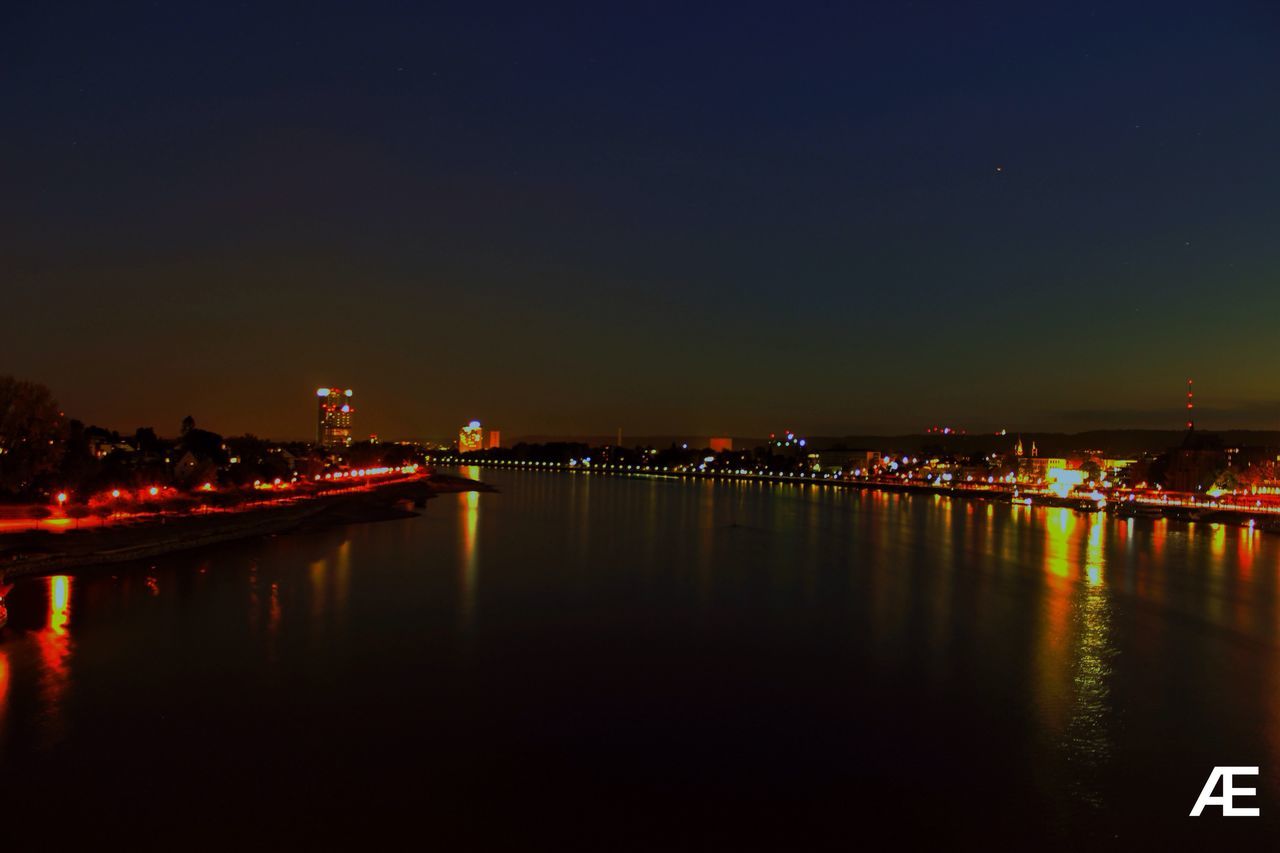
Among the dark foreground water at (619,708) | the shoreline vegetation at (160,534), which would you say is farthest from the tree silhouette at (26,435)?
the dark foreground water at (619,708)

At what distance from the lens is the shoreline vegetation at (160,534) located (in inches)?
734

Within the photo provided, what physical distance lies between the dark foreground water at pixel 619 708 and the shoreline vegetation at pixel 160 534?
0.93 m

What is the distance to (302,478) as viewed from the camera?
191ft

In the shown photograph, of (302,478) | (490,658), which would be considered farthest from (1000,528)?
(302,478)

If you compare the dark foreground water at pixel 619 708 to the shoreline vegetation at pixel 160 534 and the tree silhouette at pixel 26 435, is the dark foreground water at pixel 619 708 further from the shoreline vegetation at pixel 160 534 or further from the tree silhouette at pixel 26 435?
the tree silhouette at pixel 26 435

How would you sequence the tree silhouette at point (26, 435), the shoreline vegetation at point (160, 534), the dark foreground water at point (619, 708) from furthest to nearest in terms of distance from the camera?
the tree silhouette at point (26, 435) < the shoreline vegetation at point (160, 534) < the dark foreground water at point (619, 708)

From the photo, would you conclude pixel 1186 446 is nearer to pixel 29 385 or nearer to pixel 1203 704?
pixel 1203 704

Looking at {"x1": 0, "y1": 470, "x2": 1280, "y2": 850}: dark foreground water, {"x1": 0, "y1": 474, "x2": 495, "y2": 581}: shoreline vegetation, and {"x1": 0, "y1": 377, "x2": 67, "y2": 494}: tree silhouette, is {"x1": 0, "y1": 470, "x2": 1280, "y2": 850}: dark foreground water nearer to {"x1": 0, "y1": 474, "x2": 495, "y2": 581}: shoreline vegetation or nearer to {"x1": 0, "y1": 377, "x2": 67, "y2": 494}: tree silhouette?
{"x1": 0, "y1": 474, "x2": 495, "y2": 581}: shoreline vegetation

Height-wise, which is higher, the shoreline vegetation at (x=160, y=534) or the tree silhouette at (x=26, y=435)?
A: the tree silhouette at (x=26, y=435)

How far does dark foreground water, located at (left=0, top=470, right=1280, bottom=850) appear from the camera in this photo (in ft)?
24.4

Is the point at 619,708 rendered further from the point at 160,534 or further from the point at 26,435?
the point at 26,435

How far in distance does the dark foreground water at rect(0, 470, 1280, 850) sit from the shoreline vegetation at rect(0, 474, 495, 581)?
0.93 m

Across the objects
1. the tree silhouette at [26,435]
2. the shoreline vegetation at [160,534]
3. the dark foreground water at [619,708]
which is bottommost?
the dark foreground water at [619,708]

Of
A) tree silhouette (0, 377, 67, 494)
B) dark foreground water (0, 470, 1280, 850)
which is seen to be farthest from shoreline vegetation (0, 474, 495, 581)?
tree silhouette (0, 377, 67, 494)
